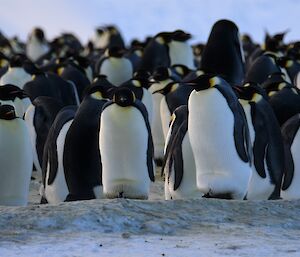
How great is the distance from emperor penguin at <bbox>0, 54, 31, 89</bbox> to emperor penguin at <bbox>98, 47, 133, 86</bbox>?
1731 mm

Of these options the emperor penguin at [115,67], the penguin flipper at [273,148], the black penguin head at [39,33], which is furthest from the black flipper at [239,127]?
the black penguin head at [39,33]

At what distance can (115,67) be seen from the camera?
15219 millimetres

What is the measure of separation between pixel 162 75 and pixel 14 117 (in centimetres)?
458

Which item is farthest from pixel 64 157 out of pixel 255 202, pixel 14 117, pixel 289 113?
pixel 289 113

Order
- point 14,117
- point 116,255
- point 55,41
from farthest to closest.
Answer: point 55,41
point 14,117
point 116,255

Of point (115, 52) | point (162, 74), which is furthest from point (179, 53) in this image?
point (162, 74)

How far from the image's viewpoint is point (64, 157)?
7.66m

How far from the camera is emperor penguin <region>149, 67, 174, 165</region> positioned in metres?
10.4

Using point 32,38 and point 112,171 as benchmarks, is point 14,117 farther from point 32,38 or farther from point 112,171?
point 32,38

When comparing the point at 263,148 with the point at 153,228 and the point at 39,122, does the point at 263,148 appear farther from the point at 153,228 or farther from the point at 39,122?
the point at 39,122

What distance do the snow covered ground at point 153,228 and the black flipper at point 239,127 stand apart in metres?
0.85

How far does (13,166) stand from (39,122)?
8.23ft

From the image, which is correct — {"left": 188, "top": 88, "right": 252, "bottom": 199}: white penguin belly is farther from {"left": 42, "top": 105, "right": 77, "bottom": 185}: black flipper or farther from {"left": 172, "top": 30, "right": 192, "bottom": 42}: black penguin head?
{"left": 172, "top": 30, "right": 192, "bottom": 42}: black penguin head

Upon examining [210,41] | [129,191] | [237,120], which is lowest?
[129,191]
